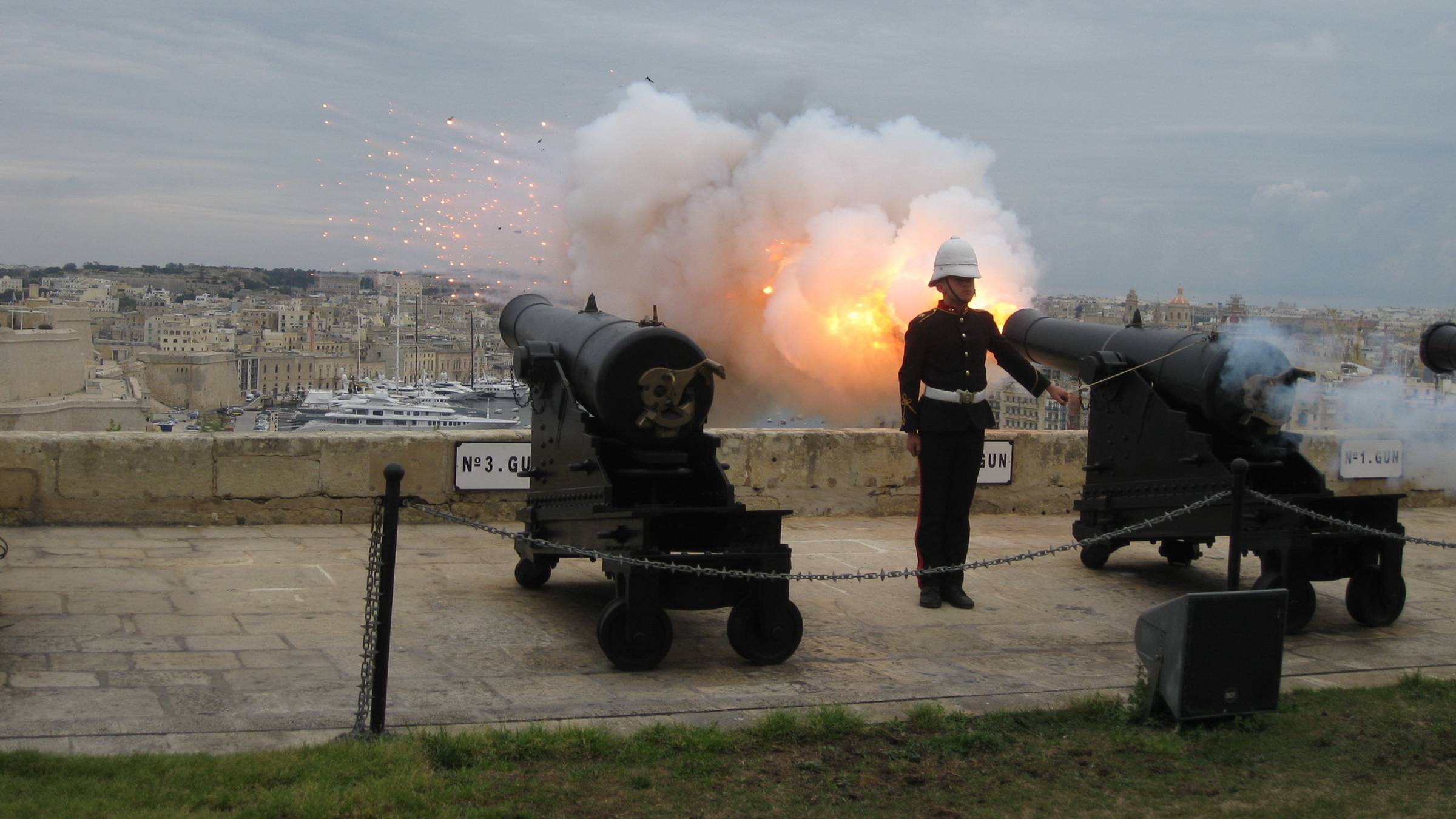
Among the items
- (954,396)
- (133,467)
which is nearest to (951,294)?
(954,396)

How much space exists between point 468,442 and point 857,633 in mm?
4074

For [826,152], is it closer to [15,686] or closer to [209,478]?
[209,478]

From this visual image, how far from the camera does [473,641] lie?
21.0 ft

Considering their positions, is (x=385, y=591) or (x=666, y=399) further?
(x=666, y=399)

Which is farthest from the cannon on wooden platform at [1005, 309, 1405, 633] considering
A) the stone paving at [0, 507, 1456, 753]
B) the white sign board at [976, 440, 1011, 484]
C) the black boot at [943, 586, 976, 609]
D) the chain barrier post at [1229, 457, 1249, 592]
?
the white sign board at [976, 440, 1011, 484]

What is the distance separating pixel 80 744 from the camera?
14.6 ft

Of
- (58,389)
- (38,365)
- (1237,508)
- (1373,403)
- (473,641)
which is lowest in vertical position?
(58,389)

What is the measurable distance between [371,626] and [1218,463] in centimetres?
471

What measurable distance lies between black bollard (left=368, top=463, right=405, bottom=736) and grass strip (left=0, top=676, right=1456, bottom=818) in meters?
0.19

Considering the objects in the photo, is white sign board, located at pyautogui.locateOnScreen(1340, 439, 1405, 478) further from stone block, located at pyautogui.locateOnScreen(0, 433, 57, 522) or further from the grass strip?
stone block, located at pyautogui.locateOnScreen(0, 433, 57, 522)

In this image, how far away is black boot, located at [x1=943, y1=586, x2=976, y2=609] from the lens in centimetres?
758

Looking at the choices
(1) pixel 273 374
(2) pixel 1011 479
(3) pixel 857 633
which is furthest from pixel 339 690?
(1) pixel 273 374

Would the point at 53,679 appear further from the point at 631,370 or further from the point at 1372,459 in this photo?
the point at 1372,459

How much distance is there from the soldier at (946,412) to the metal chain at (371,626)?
347 cm
